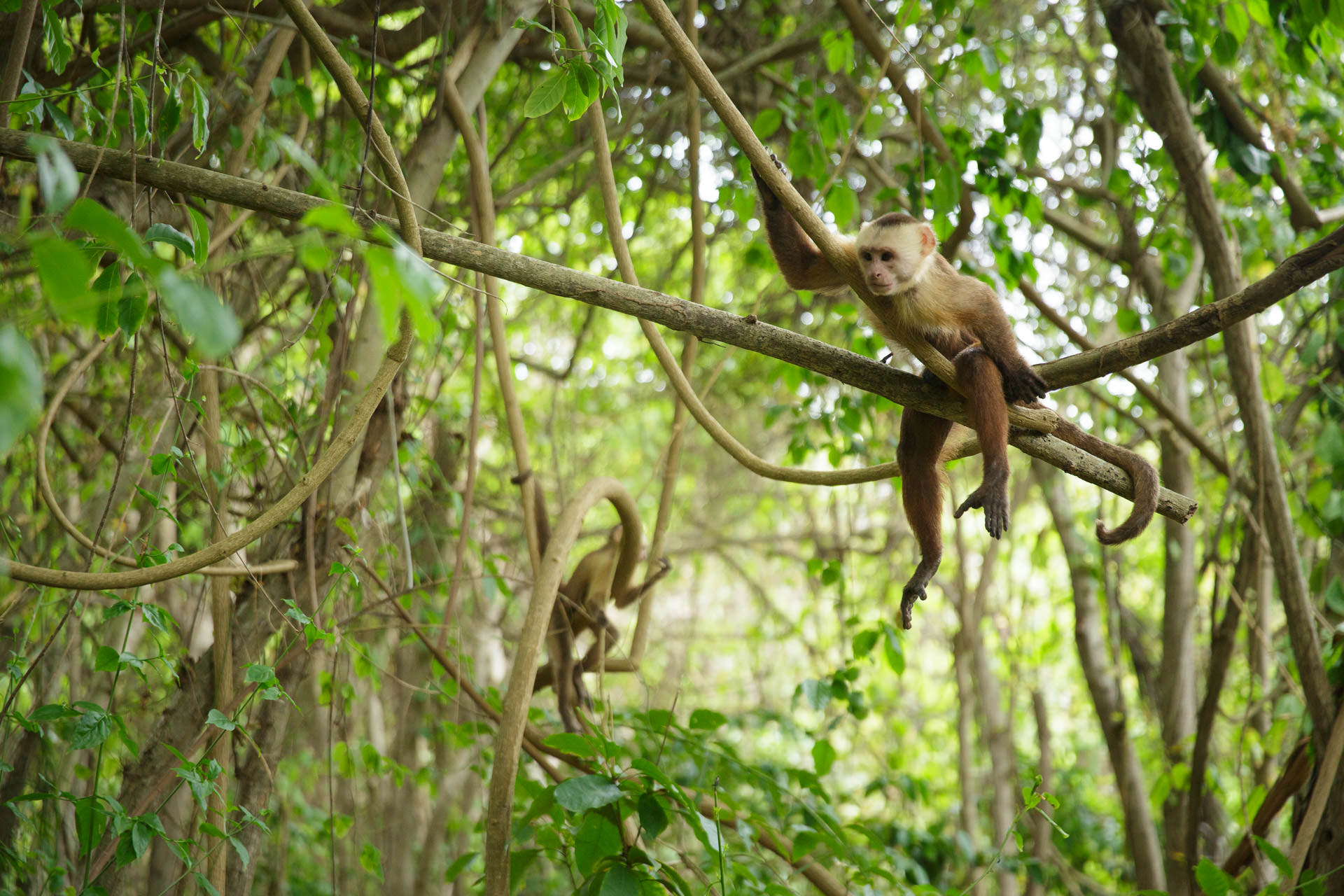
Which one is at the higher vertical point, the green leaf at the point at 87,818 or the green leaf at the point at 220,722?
the green leaf at the point at 220,722

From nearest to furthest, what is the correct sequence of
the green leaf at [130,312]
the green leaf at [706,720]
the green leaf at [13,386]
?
1. the green leaf at [13,386]
2. the green leaf at [130,312]
3. the green leaf at [706,720]

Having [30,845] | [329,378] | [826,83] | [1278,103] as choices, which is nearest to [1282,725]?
[1278,103]

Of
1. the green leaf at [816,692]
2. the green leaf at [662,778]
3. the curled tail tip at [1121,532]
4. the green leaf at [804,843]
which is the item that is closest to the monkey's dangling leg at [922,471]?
the green leaf at [816,692]

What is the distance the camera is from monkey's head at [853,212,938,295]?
2.91 meters

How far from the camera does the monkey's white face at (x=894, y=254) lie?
2.90 m

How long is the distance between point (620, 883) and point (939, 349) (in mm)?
1883

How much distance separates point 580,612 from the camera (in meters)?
3.44

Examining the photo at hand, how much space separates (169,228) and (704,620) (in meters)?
8.42

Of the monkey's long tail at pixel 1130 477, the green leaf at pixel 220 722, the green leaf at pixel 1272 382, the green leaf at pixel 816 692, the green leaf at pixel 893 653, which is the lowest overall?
the green leaf at pixel 220 722

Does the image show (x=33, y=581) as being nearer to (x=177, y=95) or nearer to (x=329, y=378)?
(x=177, y=95)

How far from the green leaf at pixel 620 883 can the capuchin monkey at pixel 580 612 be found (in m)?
1.06

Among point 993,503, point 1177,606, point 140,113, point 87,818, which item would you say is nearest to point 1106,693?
point 1177,606

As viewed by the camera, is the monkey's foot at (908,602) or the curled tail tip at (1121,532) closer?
the curled tail tip at (1121,532)

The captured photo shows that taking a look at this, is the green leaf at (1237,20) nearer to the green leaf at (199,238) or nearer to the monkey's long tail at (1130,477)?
the monkey's long tail at (1130,477)
